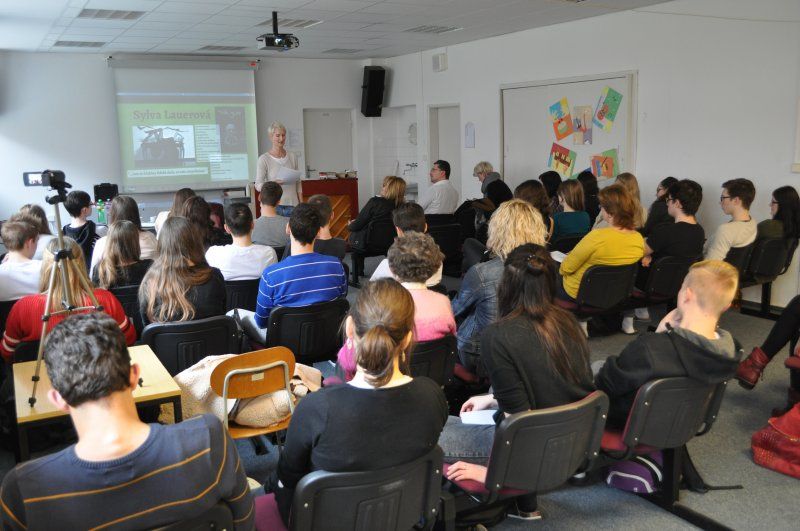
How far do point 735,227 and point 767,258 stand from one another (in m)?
0.45

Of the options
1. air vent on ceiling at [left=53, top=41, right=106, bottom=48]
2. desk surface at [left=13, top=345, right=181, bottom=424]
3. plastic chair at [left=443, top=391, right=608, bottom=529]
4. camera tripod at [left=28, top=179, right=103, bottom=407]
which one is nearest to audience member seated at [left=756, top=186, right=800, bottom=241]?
plastic chair at [left=443, top=391, right=608, bottom=529]

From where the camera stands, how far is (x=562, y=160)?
8.04 m

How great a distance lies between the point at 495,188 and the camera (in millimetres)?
7426

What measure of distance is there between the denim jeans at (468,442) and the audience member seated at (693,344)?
0.55 metres

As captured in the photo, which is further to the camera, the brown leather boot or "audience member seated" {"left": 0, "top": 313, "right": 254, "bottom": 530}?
the brown leather boot

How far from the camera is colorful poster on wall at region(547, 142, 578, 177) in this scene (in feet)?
25.9

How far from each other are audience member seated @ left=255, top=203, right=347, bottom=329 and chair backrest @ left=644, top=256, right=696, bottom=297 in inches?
93.6

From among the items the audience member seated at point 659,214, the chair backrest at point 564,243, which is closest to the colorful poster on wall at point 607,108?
the audience member seated at point 659,214

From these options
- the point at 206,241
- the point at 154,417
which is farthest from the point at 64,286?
the point at 206,241

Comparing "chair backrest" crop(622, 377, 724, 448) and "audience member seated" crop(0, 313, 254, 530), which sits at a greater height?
"audience member seated" crop(0, 313, 254, 530)

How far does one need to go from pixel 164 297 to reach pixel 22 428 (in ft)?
3.64

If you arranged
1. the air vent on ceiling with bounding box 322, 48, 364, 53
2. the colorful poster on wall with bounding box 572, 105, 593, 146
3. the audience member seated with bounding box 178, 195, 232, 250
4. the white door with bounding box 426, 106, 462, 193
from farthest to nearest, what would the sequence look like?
1. the white door with bounding box 426, 106, 462, 193
2. the air vent on ceiling with bounding box 322, 48, 364, 53
3. the colorful poster on wall with bounding box 572, 105, 593, 146
4. the audience member seated with bounding box 178, 195, 232, 250

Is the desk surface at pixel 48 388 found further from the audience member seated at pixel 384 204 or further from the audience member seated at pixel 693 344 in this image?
the audience member seated at pixel 384 204

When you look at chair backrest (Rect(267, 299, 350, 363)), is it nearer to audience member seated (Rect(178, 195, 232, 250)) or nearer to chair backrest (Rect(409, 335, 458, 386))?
chair backrest (Rect(409, 335, 458, 386))
